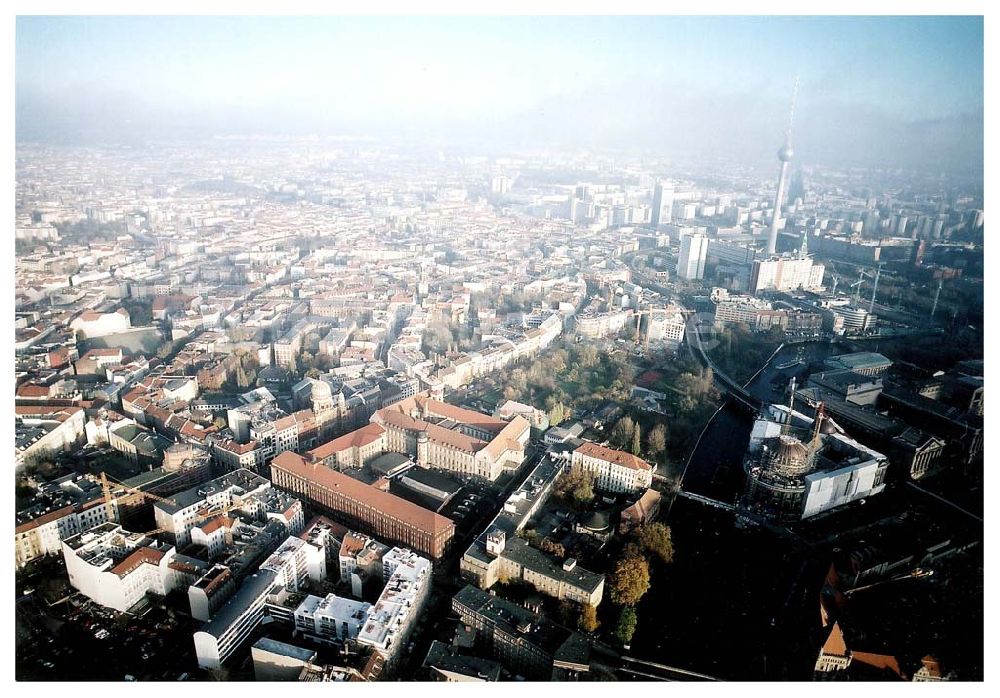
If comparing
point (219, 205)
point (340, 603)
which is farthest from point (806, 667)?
point (219, 205)

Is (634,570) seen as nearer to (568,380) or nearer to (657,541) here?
(657,541)

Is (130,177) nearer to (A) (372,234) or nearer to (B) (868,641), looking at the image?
(A) (372,234)

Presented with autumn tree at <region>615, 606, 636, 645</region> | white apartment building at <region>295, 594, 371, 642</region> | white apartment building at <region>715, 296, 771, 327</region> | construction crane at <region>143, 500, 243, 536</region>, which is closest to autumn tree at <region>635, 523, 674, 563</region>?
autumn tree at <region>615, 606, 636, 645</region>

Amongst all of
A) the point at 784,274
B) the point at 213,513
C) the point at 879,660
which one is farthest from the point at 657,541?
the point at 784,274

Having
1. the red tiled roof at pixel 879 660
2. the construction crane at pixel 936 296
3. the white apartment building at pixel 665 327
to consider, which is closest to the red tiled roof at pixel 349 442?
the red tiled roof at pixel 879 660

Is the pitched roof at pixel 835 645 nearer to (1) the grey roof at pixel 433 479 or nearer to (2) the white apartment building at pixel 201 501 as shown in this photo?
(1) the grey roof at pixel 433 479
